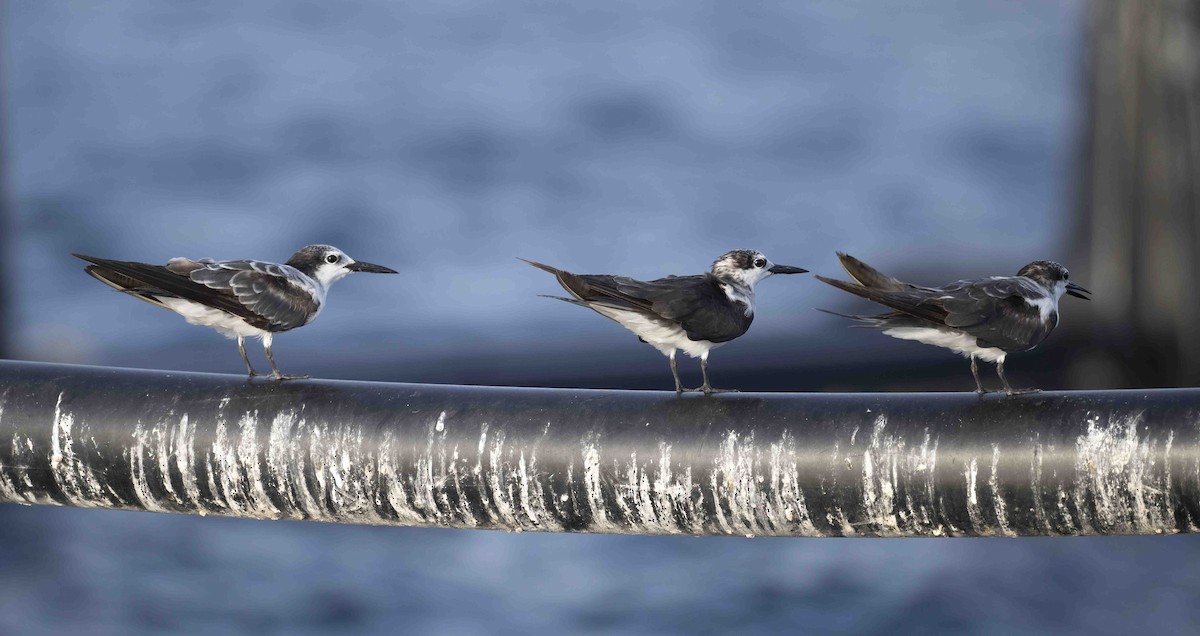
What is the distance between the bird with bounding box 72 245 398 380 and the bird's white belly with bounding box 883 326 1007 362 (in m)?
1.69

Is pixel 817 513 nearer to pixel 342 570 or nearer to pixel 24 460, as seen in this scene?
pixel 24 460

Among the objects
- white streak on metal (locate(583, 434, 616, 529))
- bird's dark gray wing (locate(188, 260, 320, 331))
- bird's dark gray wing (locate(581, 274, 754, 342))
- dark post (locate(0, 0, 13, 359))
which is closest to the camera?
white streak on metal (locate(583, 434, 616, 529))

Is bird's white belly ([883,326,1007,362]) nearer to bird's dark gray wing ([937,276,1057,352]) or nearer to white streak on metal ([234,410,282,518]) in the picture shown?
bird's dark gray wing ([937,276,1057,352])

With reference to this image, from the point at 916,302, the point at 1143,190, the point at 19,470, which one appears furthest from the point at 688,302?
the point at 1143,190

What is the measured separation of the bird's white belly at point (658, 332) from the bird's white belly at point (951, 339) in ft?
1.83

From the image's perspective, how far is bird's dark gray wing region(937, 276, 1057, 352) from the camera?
12.5 ft

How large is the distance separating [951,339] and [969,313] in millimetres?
159

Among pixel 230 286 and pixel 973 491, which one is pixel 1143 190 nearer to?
pixel 973 491

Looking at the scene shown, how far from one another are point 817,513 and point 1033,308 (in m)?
1.03

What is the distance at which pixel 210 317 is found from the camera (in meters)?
4.15

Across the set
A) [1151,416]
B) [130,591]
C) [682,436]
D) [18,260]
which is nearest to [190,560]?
[130,591]

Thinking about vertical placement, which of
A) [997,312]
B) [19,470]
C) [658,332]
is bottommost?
[19,470]

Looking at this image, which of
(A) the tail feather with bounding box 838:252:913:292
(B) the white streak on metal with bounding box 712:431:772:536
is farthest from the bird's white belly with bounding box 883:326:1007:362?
(B) the white streak on metal with bounding box 712:431:772:536

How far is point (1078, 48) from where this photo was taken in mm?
10234
